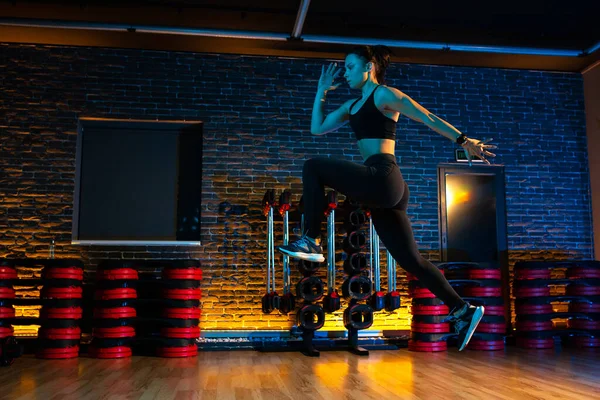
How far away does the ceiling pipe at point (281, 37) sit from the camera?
6.01 metres

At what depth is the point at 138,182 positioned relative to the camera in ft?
21.7

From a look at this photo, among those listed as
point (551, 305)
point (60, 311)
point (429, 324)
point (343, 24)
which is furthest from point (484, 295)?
point (60, 311)

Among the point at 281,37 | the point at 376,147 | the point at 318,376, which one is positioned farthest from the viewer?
the point at 281,37

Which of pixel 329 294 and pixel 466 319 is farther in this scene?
pixel 329 294

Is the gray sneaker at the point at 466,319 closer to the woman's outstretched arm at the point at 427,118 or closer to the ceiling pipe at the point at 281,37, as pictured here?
the woman's outstretched arm at the point at 427,118

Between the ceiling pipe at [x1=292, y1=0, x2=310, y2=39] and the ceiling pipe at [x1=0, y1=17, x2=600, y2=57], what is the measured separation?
159 mm

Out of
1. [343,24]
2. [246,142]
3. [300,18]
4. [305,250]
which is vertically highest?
[343,24]

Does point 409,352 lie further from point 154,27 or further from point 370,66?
point 154,27

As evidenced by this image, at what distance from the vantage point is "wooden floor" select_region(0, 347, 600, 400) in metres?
3.69

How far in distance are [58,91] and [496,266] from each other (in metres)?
5.30

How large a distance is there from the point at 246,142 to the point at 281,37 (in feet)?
4.11

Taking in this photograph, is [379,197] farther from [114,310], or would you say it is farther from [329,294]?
[114,310]

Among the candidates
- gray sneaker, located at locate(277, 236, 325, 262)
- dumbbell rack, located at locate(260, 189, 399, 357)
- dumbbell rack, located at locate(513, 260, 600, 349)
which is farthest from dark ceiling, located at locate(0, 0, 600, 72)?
gray sneaker, located at locate(277, 236, 325, 262)

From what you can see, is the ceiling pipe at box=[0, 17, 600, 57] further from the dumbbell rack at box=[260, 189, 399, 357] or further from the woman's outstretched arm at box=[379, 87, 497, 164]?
the woman's outstretched arm at box=[379, 87, 497, 164]
